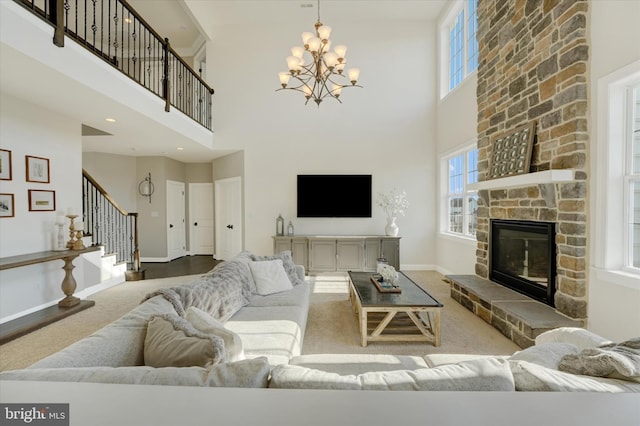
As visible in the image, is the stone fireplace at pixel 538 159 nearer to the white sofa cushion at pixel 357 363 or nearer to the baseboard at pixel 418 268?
the white sofa cushion at pixel 357 363

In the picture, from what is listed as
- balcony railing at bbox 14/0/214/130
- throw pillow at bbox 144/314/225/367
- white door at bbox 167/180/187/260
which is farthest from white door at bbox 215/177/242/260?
throw pillow at bbox 144/314/225/367

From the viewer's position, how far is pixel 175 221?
745 centimetres

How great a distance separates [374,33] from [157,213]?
6.25 m

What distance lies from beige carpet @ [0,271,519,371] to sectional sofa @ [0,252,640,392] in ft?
2.76

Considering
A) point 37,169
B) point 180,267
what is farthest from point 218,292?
point 180,267

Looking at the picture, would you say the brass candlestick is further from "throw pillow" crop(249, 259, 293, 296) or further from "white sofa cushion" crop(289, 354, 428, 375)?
"white sofa cushion" crop(289, 354, 428, 375)

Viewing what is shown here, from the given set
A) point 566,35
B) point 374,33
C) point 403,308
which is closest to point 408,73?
point 374,33

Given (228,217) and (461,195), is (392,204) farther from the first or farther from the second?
(228,217)

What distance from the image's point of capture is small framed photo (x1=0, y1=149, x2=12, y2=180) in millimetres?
3404

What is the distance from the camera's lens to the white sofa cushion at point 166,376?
1.01 meters

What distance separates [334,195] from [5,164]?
4792mm

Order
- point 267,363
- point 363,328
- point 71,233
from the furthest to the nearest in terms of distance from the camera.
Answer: point 71,233 → point 363,328 → point 267,363

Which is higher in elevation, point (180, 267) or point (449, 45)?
point (449, 45)

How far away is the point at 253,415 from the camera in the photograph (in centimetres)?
54
